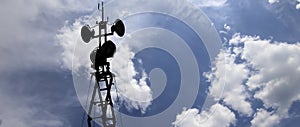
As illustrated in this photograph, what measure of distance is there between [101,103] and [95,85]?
2.25 meters

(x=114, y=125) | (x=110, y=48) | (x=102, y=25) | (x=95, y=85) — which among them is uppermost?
(x=102, y=25)

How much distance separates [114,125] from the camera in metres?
48.5

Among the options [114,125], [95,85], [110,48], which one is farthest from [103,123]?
[110,48]

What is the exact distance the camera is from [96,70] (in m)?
50.6

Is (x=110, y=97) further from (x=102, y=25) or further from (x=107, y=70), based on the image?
(x=102, y=25)

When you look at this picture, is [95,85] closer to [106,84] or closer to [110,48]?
[106,84]

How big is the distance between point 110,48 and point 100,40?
2261mm

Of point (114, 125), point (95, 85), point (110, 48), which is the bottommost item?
point (114, 125)

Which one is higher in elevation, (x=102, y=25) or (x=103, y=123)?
(x=102, y=25)

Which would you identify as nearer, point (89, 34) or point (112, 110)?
point (112, 110)

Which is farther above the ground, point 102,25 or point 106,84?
point 102,25

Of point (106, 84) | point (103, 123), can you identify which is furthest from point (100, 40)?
point (103, 123)

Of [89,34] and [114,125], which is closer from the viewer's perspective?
[114,125]

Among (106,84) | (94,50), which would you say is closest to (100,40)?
(94,50)
